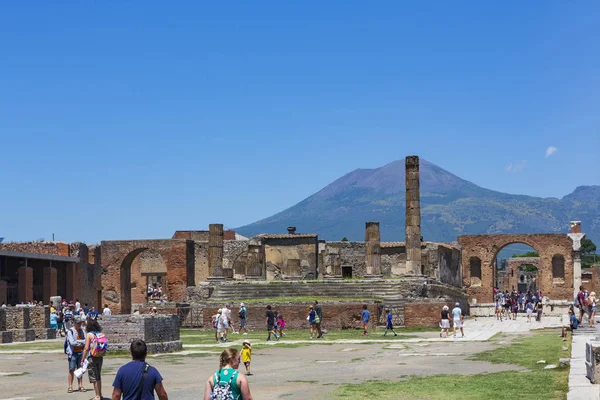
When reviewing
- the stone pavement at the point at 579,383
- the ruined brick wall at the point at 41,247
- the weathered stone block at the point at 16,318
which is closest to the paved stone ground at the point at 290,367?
→ the stone pavement at the point at 579,383

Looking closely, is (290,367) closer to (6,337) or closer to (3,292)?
(6,337)

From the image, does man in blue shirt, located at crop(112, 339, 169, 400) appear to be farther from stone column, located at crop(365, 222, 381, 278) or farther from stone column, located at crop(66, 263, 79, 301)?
stone column, located at crop(66, 263, 79, 301)

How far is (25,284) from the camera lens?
4372 centimetres

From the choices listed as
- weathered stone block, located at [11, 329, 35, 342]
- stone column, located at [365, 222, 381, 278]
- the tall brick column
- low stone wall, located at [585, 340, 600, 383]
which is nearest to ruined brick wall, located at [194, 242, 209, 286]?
the tall brick column

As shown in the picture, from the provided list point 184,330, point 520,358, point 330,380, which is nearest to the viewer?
point 330,380

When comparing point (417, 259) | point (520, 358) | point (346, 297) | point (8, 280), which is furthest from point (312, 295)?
point (520, 358)

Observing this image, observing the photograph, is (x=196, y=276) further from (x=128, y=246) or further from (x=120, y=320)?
(x=120, y=320)

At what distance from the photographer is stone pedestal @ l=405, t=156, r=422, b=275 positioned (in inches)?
1825

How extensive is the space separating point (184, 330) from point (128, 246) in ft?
61.0

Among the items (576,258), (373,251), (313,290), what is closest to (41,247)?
(313,290)

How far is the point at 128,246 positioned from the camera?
183 ft

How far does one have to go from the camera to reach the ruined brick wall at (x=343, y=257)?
60.6 metres

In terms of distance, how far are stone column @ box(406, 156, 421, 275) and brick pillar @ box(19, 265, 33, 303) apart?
17.0m

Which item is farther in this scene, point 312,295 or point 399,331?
point 312,295
